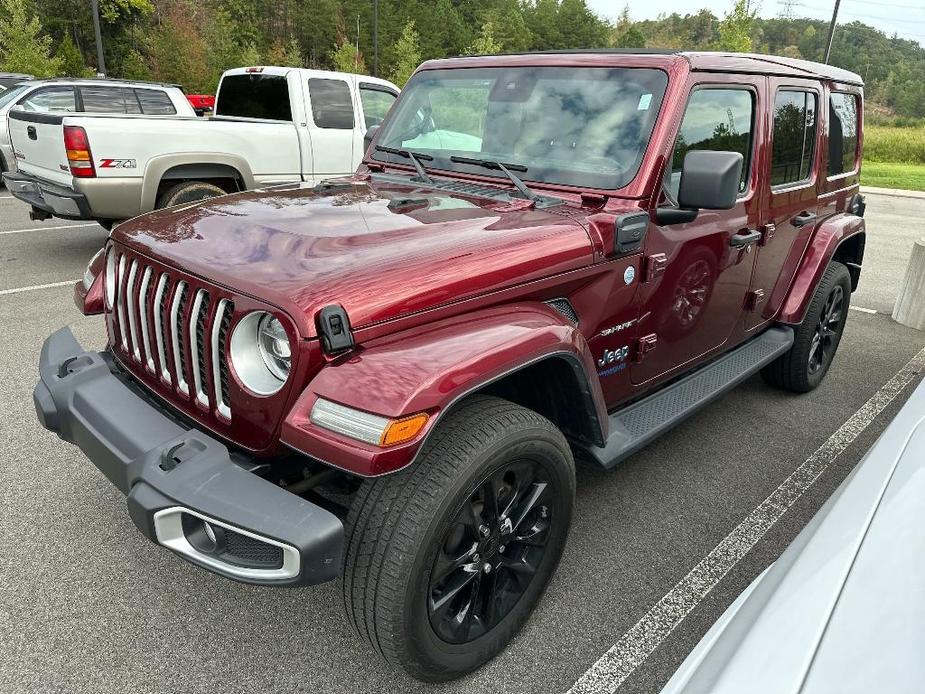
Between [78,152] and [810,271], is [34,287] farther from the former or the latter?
[810,271]

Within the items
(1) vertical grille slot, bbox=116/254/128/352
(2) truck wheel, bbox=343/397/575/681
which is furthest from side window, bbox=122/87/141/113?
(2) truck wheel, bbox=343/397/575/681

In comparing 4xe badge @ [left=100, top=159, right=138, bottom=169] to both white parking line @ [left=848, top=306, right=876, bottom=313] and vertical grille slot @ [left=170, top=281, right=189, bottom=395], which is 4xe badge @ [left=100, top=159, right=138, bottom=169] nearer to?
vertical grille slot @ [left=170, top=281, right=189, bottom=395]

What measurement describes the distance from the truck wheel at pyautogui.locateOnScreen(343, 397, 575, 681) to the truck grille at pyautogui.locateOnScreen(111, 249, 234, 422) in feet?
1.94

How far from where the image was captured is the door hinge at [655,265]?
2.78 metres

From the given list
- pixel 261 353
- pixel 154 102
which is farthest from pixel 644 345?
pixel 154 102

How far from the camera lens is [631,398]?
3.05 metres

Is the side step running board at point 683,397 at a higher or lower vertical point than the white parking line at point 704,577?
higher

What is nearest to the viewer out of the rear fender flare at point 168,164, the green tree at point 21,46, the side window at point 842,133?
the side window at point 842,133

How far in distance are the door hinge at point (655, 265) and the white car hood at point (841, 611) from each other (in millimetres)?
1276

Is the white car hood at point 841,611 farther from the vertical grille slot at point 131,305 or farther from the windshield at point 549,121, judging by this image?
the vertical grille slot at point 131,305

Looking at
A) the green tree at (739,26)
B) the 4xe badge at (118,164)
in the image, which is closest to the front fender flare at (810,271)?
the 4xe badge at (118,164)

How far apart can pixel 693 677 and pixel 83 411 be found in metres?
1.95

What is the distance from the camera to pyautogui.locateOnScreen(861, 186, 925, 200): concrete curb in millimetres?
17431

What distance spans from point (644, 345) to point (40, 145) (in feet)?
21.2
